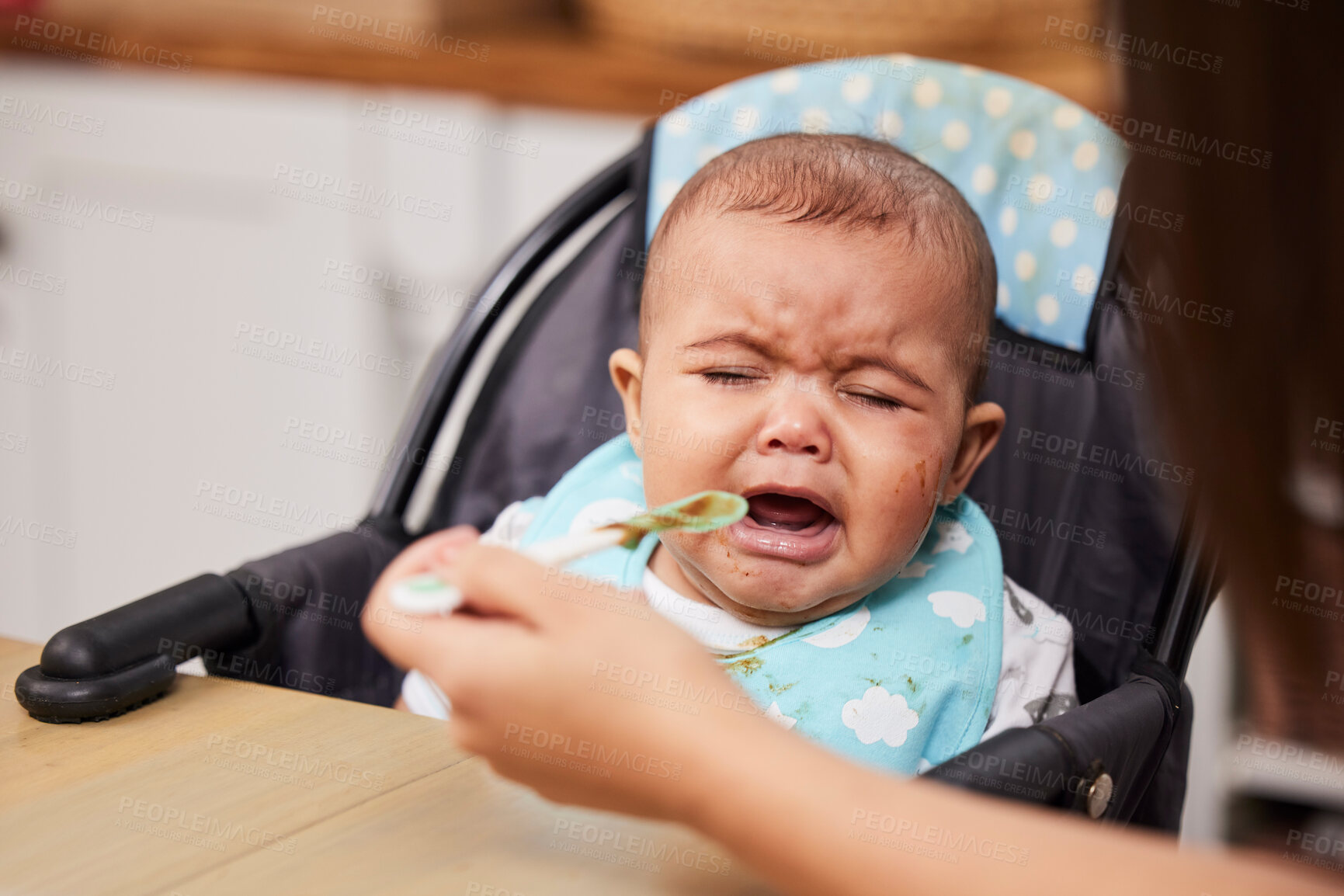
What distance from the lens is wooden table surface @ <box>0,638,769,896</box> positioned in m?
0.59

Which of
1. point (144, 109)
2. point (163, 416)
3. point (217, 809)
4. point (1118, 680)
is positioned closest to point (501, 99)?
point (144, 109)

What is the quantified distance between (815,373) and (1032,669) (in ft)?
1.08

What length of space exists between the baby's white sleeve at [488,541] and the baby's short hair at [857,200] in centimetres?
28

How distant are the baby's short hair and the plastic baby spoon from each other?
220 mm

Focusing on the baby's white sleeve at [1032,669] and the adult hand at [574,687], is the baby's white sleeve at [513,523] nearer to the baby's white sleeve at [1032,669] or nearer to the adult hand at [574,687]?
the baby's white sleeve at [1032,669]

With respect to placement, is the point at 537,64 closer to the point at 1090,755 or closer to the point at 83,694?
the point at 83,694

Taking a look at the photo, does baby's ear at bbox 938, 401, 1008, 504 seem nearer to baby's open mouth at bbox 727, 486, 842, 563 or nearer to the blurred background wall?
baby's open mouth at bbox 727, 486, 842, 563

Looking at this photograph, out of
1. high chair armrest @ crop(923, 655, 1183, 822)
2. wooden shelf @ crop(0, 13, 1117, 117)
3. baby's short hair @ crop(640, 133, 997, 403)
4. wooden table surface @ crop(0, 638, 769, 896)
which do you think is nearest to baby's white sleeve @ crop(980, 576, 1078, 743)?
high chair armrest @ crop(923, 655, 1183, 822)

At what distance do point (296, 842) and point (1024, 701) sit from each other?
612 mm

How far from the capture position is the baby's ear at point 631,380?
106cm

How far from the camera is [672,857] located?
619 mm

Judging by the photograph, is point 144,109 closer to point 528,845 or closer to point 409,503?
point 409,503

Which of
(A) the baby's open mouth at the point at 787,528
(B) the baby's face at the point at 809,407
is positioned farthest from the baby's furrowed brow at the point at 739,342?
(A) the baby's open mouth at the point at 787,528

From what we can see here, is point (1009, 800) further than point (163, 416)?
No
